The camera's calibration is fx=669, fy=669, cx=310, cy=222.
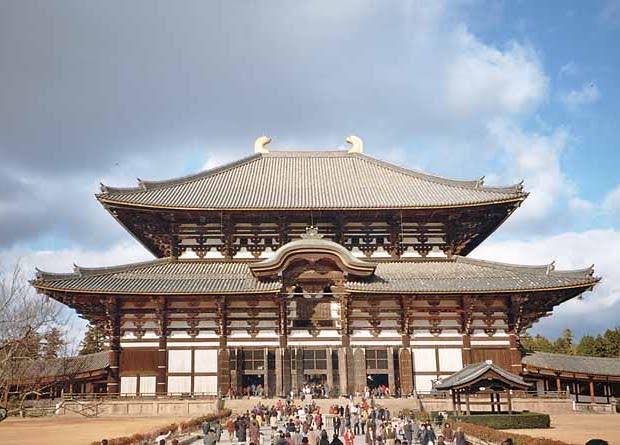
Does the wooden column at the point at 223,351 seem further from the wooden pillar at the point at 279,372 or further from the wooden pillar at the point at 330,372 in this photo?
the wooden pillar at the point at 330,372

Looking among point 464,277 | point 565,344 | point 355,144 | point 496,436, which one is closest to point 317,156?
point 355,144

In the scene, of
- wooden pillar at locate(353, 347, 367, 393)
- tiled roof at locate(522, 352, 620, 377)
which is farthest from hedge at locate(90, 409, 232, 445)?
tiled roof at locate(522, 352, 620, 377)

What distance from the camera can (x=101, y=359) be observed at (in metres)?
43.6

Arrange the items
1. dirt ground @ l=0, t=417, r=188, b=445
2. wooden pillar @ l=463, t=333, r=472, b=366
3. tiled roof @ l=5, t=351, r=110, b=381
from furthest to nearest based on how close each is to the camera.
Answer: wooden pillar @ l=463, t=333, r=472, b=366 → tiled roof @ l=5, t=351, r=110, b=381 → dirt ground @ l=0, t=417, r=188, b=445

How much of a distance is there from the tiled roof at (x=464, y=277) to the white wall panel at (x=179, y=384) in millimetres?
11495

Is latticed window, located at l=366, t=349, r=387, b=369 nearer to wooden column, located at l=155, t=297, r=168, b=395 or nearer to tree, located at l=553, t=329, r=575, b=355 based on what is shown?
wooden column, located at l=155, t=297, r=168, b=395

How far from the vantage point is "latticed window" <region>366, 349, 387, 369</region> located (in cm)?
4153

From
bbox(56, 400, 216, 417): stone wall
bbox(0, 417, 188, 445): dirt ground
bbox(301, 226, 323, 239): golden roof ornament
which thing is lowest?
bbox(0, 417, 188, 445): dirt ground

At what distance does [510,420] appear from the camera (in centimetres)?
3036

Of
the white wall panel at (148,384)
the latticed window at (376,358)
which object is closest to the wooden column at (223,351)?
the white wall panel at (148,384)

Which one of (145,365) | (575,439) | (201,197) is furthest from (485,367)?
(201,197)

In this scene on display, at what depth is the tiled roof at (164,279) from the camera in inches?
1585

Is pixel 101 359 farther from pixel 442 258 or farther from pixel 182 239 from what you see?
pixel 442 258

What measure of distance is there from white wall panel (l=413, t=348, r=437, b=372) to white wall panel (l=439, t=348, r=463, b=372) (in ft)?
1.43
